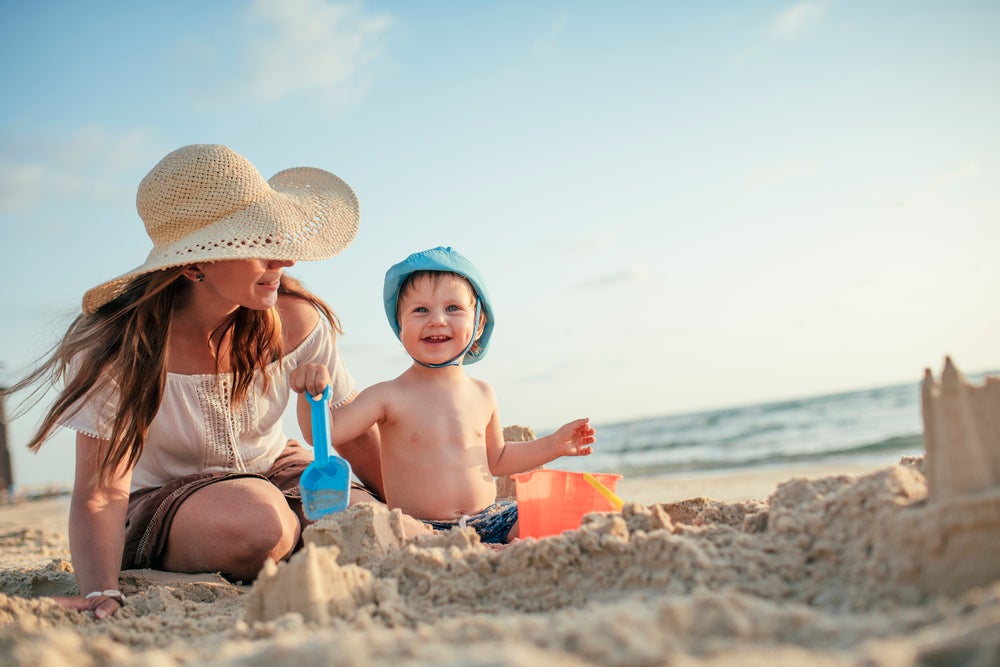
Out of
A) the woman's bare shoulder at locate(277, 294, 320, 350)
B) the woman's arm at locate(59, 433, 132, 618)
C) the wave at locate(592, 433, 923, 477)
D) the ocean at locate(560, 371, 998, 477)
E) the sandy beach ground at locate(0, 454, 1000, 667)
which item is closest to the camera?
the sandy beach ground at locate(0, 454, 1000, 667)

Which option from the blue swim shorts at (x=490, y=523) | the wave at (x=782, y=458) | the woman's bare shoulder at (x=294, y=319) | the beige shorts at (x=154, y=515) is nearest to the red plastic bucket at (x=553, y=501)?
the blue swim shorts at (x=490, y=523)

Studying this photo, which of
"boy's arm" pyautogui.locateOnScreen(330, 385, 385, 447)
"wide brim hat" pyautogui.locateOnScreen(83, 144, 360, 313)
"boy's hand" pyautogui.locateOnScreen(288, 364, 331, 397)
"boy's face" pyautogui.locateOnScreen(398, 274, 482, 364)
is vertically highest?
"wide brim hat" pyautogui.locateOnScreen(83, 144, 360, 313)

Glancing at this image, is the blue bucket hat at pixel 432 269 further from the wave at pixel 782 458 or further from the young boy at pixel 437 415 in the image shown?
the wave at pixel 782 458

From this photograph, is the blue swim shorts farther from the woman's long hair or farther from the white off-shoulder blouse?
the woman's long hair

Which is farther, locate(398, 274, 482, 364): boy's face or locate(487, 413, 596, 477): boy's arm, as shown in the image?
locate(487, 413, 596, 477): boy's arm

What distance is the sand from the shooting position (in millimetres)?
961

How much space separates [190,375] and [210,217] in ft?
2.18

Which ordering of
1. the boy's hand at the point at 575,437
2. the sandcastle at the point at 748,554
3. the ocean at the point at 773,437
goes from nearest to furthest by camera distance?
1. the sandcastle at the point at 748,554
2. the boy's hand at the point at 575,437
3. the ocean at the point at 773,437

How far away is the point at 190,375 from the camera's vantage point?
113 inches

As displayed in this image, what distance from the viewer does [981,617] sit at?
3.21 feet

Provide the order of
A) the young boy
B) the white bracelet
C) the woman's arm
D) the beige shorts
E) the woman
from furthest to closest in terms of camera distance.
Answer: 1. the young boy
2. the beige shorts
3. the woman
4. the woman's arm
5. the white bracelet

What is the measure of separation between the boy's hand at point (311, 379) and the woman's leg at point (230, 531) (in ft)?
1.63

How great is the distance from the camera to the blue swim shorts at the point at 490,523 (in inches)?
107

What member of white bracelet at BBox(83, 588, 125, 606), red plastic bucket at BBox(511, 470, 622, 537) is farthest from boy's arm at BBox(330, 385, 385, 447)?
white bracelet at BBox(83, 588, 125, 606)
